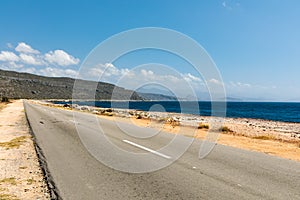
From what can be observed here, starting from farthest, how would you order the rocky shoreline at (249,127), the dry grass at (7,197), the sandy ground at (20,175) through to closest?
the rocky shoreline at (249,127), the sandy ground at (20,175), the dry grass at (7,197)

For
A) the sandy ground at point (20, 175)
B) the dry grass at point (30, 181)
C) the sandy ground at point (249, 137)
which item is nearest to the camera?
the sandy ground at point (20, 175)

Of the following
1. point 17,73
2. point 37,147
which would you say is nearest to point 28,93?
point 17,73

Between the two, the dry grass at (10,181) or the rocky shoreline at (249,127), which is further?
the rocky shoreline at (249,127)

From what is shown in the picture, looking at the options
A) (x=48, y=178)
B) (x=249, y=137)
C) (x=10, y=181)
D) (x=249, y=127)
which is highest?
(x=48, y=178)

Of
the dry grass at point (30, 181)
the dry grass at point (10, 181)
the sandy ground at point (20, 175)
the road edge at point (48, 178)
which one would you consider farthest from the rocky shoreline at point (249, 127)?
the dry grass at point (10, 181)

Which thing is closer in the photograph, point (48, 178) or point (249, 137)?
point (48, 178)

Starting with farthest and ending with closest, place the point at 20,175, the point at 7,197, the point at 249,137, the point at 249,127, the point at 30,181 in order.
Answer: the point at 249,127 < the point at 249,137 < the point at 20,175 < the point at 30,181 < the point at 7,197

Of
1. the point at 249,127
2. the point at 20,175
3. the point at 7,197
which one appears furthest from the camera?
the point at 249,127

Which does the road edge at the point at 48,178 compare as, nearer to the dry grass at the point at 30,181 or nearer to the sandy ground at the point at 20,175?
the sandy ground at the point at 20,175

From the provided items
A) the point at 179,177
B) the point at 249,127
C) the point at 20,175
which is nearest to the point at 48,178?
the point at 20,175

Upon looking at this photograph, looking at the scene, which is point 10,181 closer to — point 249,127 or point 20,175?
point 20,175

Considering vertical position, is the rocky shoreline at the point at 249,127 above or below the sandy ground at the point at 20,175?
below

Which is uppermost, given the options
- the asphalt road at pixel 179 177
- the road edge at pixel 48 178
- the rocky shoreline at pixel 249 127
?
the asphalt road at pixel 179 177

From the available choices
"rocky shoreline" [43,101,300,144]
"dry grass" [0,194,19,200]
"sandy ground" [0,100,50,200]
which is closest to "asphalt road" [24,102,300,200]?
"sandy ground" [0,100,50,200]
